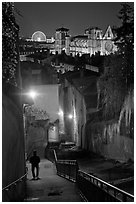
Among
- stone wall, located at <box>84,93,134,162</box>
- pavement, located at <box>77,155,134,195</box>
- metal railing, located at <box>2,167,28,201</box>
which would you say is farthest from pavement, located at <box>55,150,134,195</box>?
metal railing, located at <box>2,167,28,201</box>

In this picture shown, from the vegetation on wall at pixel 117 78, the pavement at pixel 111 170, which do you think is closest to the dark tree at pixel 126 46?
the vegetation on wall at pixel 117 78

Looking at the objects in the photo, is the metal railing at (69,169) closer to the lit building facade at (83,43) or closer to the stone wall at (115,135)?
the stone wall at (115,135)

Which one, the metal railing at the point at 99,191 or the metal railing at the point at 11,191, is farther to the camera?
the metal railing at the point at 99,191

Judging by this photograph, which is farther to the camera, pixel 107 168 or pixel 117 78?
pixel 117 78

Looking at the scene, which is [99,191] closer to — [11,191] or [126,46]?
[11,191]

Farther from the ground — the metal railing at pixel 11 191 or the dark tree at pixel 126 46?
the dark tree at pixel 126 46

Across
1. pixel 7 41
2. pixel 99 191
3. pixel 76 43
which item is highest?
pixel 76 43

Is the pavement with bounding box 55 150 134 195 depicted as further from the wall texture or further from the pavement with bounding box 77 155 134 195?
the wall texture

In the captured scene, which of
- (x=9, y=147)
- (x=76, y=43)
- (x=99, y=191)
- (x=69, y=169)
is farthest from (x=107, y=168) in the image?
(x=76, y=43)

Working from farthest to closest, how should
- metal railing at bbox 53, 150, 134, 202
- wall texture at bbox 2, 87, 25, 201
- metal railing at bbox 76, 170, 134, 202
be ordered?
1. metal railing at bbox 76, 170, 134, 202
2. metal railing at bbox 53, 150, 134, 202
3. wall texture at bbox 2, 87, 25, 201

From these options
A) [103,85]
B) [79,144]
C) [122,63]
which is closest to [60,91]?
[79,144]

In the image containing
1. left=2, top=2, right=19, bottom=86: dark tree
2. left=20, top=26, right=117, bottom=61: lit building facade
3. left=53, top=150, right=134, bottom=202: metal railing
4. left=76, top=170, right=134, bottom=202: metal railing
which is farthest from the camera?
left=20, top=26, right=117, bottom=61: lit building facade

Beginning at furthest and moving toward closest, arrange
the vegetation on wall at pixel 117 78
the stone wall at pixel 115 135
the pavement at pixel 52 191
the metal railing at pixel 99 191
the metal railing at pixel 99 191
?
the vegetation on wall at pixel 117 78 → the stone wall at pixel 115 135 → the pavement at pixel 52 191 → the metal railing at pixel 99 191 → the metal railing at pixel 99 191

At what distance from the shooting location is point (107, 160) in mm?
21422
